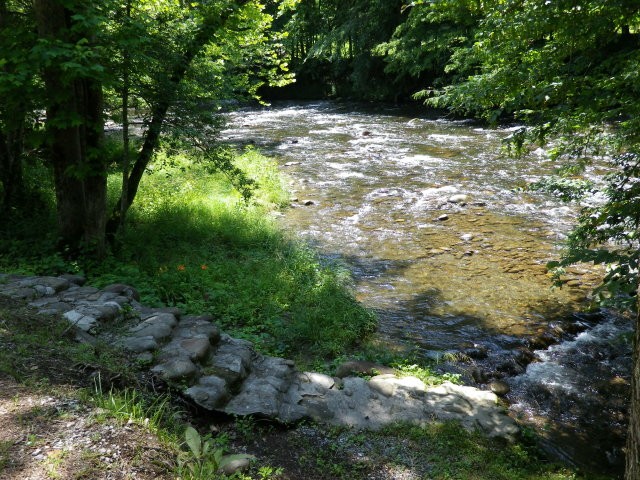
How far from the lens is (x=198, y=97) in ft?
22.7

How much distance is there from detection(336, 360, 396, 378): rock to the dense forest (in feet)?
2.66

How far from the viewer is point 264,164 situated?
560 inches

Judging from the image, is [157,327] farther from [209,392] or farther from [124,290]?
[124,290]

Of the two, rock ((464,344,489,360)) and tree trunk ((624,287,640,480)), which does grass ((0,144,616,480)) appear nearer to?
rock ((464,344,489,360))

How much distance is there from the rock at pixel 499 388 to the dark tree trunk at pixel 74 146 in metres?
5.25

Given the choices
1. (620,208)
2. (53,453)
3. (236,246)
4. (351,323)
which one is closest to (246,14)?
(236,246)

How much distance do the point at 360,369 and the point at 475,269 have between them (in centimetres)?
379

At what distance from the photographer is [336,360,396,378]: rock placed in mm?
5199

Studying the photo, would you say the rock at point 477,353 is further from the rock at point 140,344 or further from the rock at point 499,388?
the rock at point 140,344

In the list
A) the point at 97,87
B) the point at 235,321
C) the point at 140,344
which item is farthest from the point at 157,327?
the point at 97,87

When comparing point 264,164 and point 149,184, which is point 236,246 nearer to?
point 149,184

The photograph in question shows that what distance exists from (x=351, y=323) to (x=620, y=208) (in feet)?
10.9

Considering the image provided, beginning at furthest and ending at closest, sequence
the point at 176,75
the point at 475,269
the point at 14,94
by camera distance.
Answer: the point at 475,269
the point at 176,75
the point at 14,94

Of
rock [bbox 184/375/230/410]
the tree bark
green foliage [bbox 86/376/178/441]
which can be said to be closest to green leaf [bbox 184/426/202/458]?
green foliage [bbox 86/376/178/441]
